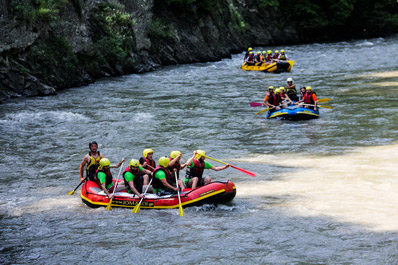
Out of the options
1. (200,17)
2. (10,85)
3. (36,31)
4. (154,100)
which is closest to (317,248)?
(154,100)

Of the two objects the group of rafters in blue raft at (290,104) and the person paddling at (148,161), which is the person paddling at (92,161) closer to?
the person paddling at (148,161)

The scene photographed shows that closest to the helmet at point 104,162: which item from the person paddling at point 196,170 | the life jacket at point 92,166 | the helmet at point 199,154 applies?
the life jacket at point 92,166

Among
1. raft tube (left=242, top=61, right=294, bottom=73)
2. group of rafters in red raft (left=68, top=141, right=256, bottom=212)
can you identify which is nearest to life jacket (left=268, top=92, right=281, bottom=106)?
group of rafters in red raft (left=68, top=141, right=256, bottom=212)

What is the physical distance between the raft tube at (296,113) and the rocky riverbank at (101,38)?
9467mm

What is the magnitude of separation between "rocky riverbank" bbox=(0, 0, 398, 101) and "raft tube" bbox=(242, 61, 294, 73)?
203 inches

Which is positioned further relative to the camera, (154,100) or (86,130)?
(154,100)

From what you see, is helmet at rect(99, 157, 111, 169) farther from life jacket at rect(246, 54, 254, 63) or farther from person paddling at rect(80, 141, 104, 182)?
life jacket at rect(246, 54, 254, 63)

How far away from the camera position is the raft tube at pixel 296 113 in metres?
17.0

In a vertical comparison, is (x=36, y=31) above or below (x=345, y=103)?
above

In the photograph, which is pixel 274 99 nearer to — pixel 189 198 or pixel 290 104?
pixel 290 104

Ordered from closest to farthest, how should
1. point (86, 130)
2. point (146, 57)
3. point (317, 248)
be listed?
point (317, 248) → point (86, 130) → point (146, 57)

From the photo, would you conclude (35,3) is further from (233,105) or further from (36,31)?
(233,105)

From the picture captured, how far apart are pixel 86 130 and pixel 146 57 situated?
15.1 meters

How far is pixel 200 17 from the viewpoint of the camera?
36.7 m
